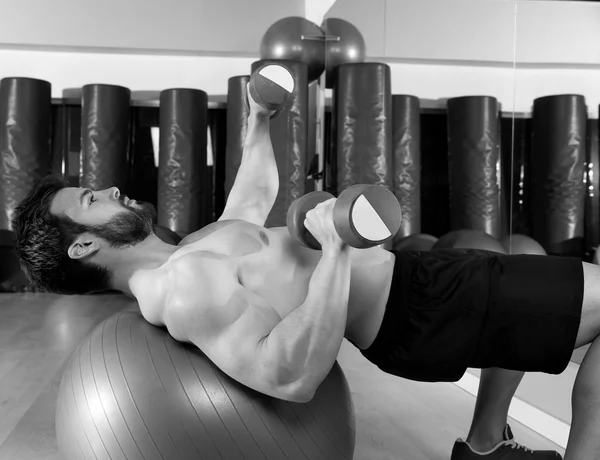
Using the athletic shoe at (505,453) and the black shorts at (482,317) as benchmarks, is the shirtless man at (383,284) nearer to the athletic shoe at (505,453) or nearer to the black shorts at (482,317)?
the black shorts at (482,317)

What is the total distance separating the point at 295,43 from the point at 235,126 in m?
0.78

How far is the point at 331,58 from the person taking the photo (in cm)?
494

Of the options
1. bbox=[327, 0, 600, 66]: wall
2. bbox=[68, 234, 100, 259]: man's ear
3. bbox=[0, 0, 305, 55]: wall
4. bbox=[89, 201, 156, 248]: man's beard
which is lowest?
bbox=[68, 234, 100, 259]: man's ear

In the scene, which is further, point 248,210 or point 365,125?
point 365,125

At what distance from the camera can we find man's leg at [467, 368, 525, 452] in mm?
1825

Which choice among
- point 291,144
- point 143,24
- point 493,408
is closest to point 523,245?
point 493,408

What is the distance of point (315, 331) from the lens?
1.21 metres

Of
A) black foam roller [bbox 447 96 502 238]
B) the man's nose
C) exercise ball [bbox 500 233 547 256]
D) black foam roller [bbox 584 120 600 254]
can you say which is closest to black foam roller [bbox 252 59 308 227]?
black foam roller [bbox 447 96 502 238]

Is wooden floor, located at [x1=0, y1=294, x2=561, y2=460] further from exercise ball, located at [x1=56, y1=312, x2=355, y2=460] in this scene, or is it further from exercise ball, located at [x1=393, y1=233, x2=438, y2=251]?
exercise ball, located at [x1=393, y1=233, x2=438, y2=251]

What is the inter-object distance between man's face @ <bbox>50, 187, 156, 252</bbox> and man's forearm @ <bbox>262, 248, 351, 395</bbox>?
0.47 m

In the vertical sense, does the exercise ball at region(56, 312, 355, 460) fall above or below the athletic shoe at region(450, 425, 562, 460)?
above

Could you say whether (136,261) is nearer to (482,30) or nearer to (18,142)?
(482,30)

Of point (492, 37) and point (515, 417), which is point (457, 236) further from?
A: point (515, 417)

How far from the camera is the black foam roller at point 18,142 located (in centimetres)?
515
